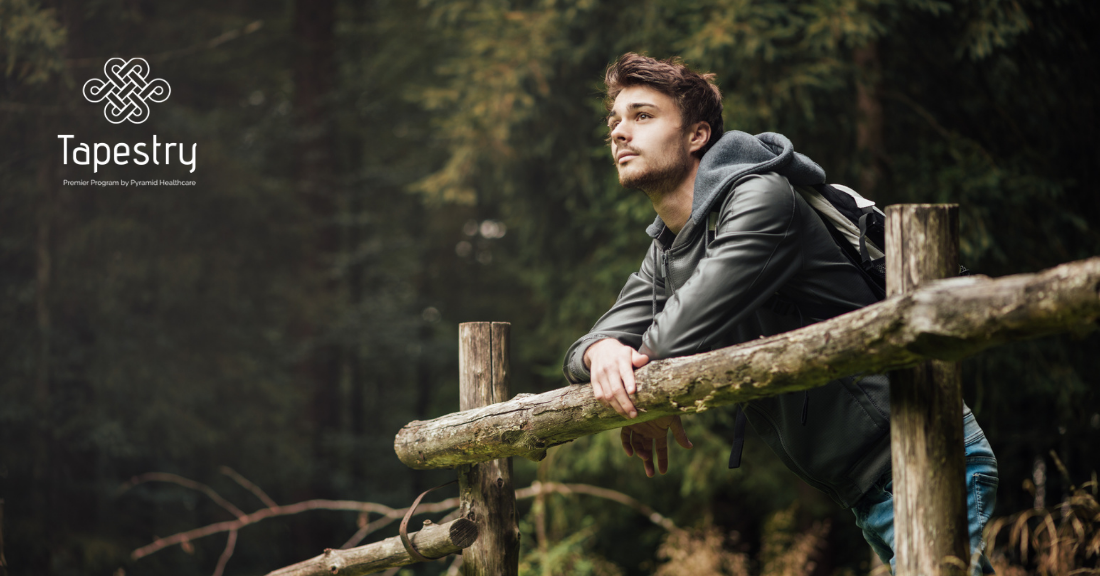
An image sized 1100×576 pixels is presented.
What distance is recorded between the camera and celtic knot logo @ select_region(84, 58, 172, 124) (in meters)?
7.33

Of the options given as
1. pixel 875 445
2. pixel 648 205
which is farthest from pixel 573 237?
pixel 875 445

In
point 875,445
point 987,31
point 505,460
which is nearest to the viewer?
point 875,445

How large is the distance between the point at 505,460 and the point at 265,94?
28.6 feet

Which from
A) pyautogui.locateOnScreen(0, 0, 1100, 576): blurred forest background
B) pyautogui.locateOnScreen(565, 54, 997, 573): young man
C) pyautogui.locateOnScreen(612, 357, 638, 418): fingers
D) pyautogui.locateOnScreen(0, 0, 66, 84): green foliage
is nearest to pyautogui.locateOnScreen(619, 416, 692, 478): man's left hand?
pyautogui.locateOnScreen(565, 54, 997, 573): young man

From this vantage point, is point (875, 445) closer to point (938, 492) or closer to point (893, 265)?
point (938, 492)

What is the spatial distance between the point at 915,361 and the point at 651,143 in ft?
3.12

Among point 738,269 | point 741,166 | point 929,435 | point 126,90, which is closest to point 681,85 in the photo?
point 741,166

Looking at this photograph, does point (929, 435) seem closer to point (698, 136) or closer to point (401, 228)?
point (698, 136)

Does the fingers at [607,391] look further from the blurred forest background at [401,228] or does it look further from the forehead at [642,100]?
the blurred forest background at [401,228]

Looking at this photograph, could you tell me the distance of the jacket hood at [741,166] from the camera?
1.94 metres

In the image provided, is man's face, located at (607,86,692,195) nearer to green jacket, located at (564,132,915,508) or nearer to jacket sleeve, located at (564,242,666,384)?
green jacket, located at (564,132,915,508)

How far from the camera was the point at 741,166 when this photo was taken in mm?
1958

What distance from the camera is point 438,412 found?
10.5 m

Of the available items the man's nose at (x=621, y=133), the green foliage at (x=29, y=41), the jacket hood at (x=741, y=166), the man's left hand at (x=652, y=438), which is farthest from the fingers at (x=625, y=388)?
the green foliage at (x=29, y=41)
